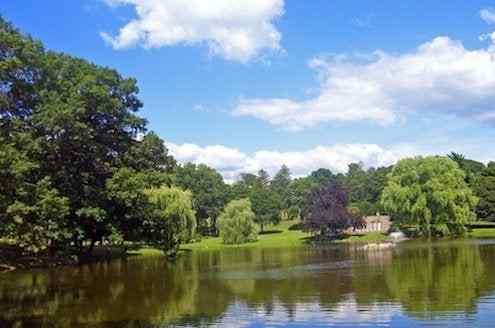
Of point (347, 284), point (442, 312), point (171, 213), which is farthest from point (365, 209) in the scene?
point (442, 312)

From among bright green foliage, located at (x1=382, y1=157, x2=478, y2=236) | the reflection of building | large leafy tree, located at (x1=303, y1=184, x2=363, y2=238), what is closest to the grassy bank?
large leafy tree, located at (x1=303, y1=184, x2=363, y2=238)

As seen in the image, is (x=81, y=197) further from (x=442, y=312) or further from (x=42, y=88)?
(x=442, y=312)

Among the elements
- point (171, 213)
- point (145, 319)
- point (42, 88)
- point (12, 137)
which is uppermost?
point (42, 88)

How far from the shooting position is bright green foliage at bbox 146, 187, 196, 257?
54675 mm

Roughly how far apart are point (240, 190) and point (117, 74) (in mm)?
61425

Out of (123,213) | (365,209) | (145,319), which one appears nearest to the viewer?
(145,319)

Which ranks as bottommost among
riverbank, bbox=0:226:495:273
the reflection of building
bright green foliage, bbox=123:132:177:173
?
riverbank, bbox=0:226:495:273

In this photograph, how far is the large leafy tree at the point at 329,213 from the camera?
85.8 m

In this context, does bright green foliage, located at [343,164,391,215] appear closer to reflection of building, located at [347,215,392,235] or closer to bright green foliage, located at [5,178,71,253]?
reflection of building, located at [347,215,392,235]

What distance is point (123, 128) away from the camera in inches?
2105

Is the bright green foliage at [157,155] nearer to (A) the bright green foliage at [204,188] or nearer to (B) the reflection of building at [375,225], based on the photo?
(A) the bright green foliage at [204,188]

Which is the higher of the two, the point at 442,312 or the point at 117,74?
the point at 117,74

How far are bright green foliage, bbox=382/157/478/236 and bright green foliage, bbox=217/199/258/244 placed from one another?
19356 mm

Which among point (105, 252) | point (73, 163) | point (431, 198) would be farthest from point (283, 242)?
point (73, 163)
